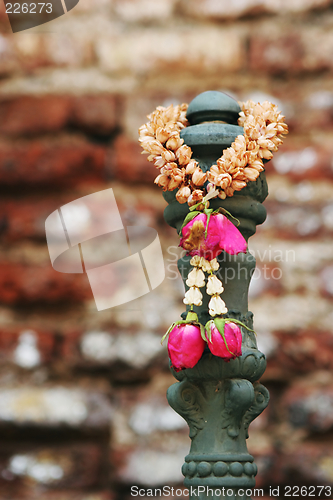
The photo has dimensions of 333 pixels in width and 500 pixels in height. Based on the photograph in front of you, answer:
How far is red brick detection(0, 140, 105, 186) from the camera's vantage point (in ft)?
3.25

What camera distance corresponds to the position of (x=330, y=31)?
3.41ft

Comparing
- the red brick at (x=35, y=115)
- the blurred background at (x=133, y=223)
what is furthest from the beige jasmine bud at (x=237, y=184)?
the red brick at (x=35, y=115)

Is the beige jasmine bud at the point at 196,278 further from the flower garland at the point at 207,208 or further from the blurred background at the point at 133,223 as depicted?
the blurred background at the point at 133,223

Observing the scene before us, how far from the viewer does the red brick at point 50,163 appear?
0.99 meters

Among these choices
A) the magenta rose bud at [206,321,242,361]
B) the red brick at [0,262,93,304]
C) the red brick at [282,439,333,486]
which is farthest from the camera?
the red brick at [0,262,93,304]

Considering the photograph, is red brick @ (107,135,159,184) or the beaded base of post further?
red brick @ (107,135,159,184)

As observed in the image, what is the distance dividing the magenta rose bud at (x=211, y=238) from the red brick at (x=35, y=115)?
20.9 inches

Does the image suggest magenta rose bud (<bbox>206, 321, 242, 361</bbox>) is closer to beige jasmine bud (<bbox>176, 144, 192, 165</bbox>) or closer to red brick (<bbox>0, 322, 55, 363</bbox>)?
beige jasmine bud (<bbox>176, 144, 192, 165</bbox>)

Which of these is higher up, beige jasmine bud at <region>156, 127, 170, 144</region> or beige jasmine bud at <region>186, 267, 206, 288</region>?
beige jasmine bud at <region>156, 127, 170, 144</region>

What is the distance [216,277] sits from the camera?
0.57 metres

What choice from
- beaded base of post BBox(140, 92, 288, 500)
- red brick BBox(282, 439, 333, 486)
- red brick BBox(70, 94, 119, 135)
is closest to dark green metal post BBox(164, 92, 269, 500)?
beaded base of post BBox(140, 92, 288, 500)

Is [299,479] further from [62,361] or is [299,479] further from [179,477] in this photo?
[62,361]

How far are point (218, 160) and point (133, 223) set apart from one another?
45cm

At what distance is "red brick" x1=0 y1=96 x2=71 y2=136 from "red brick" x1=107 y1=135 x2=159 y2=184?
0.10m
